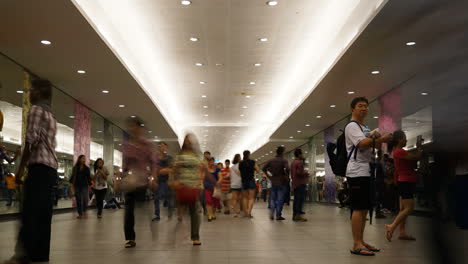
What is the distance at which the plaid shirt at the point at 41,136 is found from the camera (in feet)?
13.6

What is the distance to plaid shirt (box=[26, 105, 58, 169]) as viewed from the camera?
4.13 meters

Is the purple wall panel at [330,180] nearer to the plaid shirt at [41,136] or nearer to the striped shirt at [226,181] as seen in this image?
the striped shirt at [226,181]

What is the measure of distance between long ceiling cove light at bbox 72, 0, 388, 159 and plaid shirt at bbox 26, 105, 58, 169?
16.1 ft

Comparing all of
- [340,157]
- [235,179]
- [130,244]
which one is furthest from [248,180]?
[340,157]

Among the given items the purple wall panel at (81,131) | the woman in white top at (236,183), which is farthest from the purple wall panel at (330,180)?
the purple wall panel at (81,131)

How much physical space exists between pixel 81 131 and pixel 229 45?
8109 mm

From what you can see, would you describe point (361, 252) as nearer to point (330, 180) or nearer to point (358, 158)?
Answer: point (358, 158)

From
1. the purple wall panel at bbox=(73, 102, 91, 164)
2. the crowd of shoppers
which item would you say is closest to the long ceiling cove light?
the purple wall panel at bbox=(73, 102, 91, 164)

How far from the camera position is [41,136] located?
4.21 metres

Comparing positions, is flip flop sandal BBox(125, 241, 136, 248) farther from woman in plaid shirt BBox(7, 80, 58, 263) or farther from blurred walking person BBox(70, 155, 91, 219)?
blurred walking person BBox(70, 155, 91, 219)

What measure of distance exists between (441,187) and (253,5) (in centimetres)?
941

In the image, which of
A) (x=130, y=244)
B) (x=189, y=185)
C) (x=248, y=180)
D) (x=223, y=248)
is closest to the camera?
(x=223, y=248)

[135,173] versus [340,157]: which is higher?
[340,157]

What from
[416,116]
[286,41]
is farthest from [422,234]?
[286,41]
